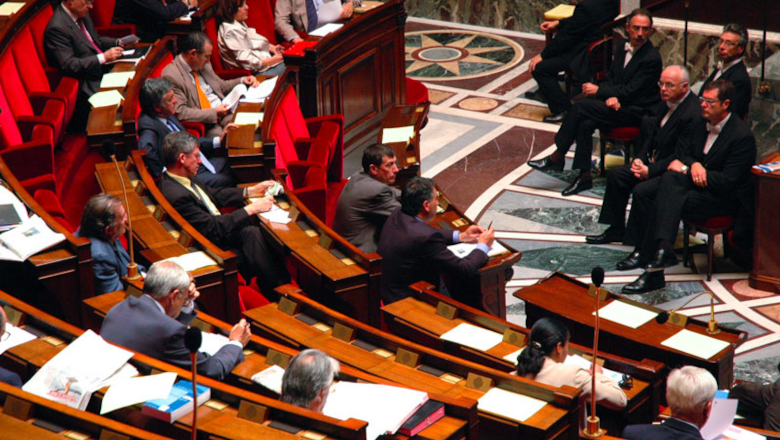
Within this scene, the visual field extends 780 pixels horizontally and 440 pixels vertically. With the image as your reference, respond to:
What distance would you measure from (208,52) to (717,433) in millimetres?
3542

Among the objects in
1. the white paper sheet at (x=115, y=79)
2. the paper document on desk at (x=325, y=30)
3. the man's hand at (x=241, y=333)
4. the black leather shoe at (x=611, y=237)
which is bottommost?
the black leather shoe at (x=611, y=237)

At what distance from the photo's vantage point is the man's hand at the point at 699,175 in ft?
18.0

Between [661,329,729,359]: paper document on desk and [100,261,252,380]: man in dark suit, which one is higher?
[100,261,252,380]: man in dark suit

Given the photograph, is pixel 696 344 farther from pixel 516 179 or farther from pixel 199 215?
pixel 516 179

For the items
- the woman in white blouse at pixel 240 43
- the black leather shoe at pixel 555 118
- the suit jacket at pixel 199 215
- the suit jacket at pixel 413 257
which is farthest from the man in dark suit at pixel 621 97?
the suit jacket at pixel 199 215

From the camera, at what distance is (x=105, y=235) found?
3838 millimetres

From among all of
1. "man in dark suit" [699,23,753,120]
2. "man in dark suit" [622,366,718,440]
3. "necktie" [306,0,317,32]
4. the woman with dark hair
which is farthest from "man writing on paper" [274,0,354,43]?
"man in dark suit" [622,366,718,440]

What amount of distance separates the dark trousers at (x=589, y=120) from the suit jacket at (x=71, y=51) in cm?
315

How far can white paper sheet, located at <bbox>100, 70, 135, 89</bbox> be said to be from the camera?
5.64 m

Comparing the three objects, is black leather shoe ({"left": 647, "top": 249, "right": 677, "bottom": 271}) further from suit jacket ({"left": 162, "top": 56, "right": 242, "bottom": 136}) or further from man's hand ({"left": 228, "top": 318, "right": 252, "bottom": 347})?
man's hand ({"left": 228, "top": 318, "right": 252, "bottom": 347})

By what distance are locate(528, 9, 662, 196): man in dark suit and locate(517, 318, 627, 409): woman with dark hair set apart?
356 cm

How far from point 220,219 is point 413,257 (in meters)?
0.90

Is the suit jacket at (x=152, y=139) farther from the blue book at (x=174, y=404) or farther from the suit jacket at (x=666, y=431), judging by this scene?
the suit jacket at (x=666, y=431)

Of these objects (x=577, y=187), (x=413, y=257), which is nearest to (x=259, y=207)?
(x=413, y=257)
